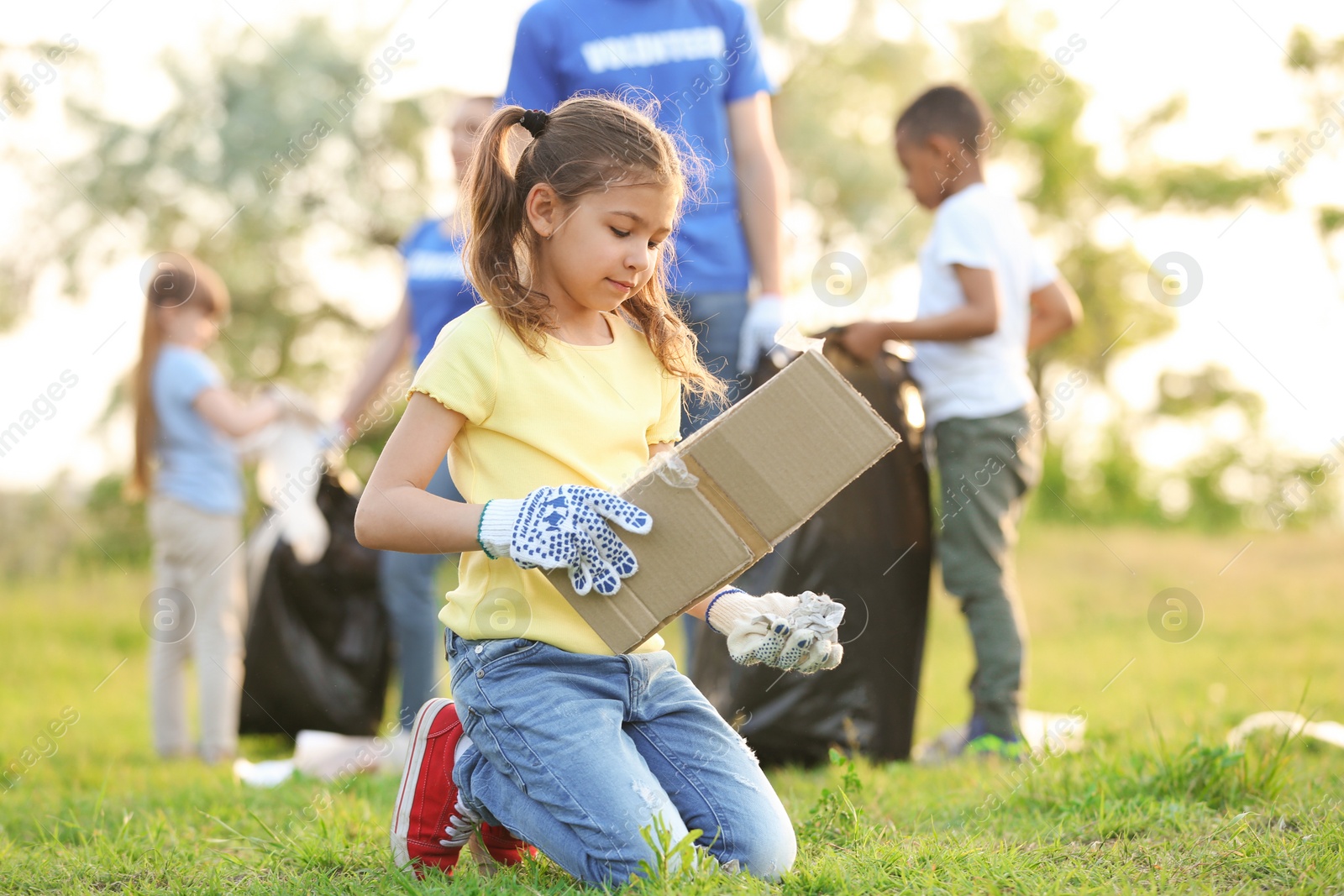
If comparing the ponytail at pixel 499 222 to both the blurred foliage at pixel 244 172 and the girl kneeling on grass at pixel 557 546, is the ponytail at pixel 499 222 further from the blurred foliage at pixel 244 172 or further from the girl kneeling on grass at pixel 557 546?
the blurred foliage at pixel 244 172

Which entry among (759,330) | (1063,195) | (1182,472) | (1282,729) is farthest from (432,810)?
(1063,195)

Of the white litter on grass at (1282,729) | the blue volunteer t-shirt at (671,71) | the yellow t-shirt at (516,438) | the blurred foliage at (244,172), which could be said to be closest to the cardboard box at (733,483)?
the yellow t-shirt at (516,438)

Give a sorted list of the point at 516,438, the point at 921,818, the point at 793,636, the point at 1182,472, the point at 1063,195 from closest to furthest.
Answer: the point at 793,636, the point at 516,438, the point at 921,818, the point at 1182,472, the point at 1063,195

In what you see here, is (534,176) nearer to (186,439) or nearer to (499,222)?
(499,222)

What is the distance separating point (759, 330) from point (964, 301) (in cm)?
59

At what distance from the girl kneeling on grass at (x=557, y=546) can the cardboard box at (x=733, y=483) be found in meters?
0.05

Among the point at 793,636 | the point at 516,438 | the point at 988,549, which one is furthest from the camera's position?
the point at 988,549

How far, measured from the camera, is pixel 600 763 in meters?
1.80

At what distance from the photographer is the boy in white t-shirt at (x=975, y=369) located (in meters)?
3.05

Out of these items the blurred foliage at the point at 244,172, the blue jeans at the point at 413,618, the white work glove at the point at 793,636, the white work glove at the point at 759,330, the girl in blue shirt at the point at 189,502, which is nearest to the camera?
the white work glove at the point at 793,636

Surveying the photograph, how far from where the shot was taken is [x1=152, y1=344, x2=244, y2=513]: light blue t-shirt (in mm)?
4145

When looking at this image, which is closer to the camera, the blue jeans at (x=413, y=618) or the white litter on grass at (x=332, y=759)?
the white litter on grass at (x=332, y=759)

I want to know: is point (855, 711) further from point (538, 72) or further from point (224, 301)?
point (224, 301)

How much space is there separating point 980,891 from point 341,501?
2.74 metres
